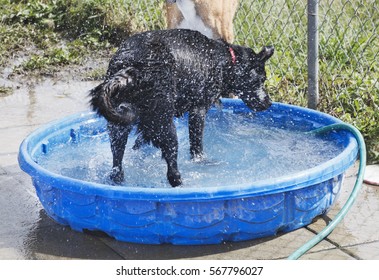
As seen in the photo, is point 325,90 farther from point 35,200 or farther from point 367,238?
point 35,200

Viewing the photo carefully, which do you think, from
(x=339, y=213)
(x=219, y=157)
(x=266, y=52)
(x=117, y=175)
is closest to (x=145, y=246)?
(x=117, y=175)

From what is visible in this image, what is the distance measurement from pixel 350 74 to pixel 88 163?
2523 mm

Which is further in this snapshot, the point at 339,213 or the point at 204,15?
the point at 204,15

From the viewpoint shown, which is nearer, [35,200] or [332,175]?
[332,175]

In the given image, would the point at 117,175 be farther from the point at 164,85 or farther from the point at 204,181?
the point at 164,85

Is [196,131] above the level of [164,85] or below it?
below

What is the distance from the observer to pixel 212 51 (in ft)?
16.3

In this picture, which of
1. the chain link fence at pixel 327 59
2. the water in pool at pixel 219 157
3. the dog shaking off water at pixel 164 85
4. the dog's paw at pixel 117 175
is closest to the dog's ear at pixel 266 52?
the dog shaking off water at pixel 164 85

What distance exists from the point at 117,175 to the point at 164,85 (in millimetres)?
687

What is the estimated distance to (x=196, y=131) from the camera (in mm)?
5109

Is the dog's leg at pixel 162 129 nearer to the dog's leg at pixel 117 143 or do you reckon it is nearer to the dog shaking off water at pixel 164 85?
the dog shaking off water at pixel 164 85

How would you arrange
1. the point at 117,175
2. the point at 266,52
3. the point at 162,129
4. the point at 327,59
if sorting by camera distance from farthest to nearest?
the point at 327,59 → the point at 266,52 → the point at 117,175 → the point at 162,129

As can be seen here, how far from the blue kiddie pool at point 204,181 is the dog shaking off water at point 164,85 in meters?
0.30

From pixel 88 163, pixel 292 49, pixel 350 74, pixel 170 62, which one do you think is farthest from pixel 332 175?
pixel 292 49
